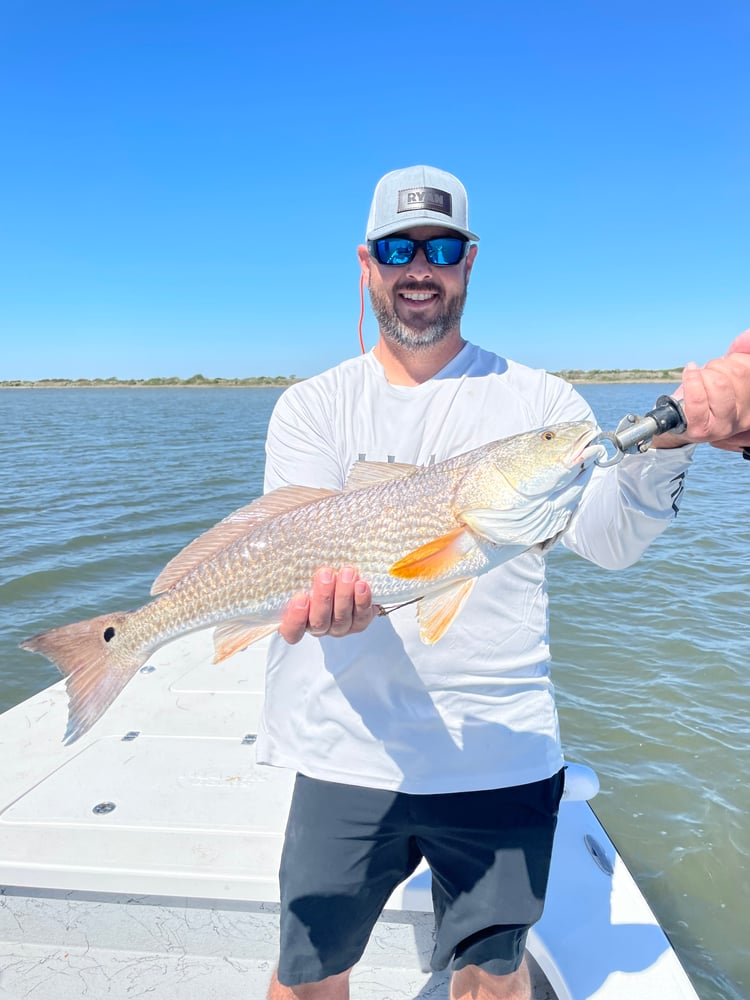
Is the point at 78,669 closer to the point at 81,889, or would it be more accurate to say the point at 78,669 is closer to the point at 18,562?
the point at 81,889

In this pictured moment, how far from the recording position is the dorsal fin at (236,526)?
9.31 ft

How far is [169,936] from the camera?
3494 millimetres

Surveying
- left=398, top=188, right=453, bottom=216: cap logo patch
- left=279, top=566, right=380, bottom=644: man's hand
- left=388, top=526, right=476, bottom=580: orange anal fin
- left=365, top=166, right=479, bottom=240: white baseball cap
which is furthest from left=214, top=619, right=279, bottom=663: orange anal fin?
left=398, top=188, right=453, bottom=216: cap logo patch

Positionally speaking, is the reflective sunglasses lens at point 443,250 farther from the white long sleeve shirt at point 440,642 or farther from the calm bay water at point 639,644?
the calm bay water at point 639,644

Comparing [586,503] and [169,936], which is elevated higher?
[586,503]

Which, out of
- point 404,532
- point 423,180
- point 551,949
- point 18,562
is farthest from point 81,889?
point 18,562

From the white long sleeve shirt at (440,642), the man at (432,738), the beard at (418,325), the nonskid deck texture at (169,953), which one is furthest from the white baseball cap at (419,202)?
the nonskid deck texture at (169,953)

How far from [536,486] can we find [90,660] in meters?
1.90

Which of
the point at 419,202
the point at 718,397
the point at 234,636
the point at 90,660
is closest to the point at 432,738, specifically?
the point at 234,636

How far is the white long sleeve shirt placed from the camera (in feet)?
8.73

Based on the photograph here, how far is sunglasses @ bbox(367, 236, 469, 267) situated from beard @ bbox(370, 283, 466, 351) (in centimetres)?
13

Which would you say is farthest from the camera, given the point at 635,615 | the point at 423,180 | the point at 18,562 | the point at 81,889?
the point at 18,562

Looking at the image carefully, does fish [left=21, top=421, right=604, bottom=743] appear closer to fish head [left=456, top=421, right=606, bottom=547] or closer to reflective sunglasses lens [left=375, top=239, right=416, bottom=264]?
fish head [left=456, top=421, right=606, bottom=547]

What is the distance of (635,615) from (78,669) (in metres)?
8.89
